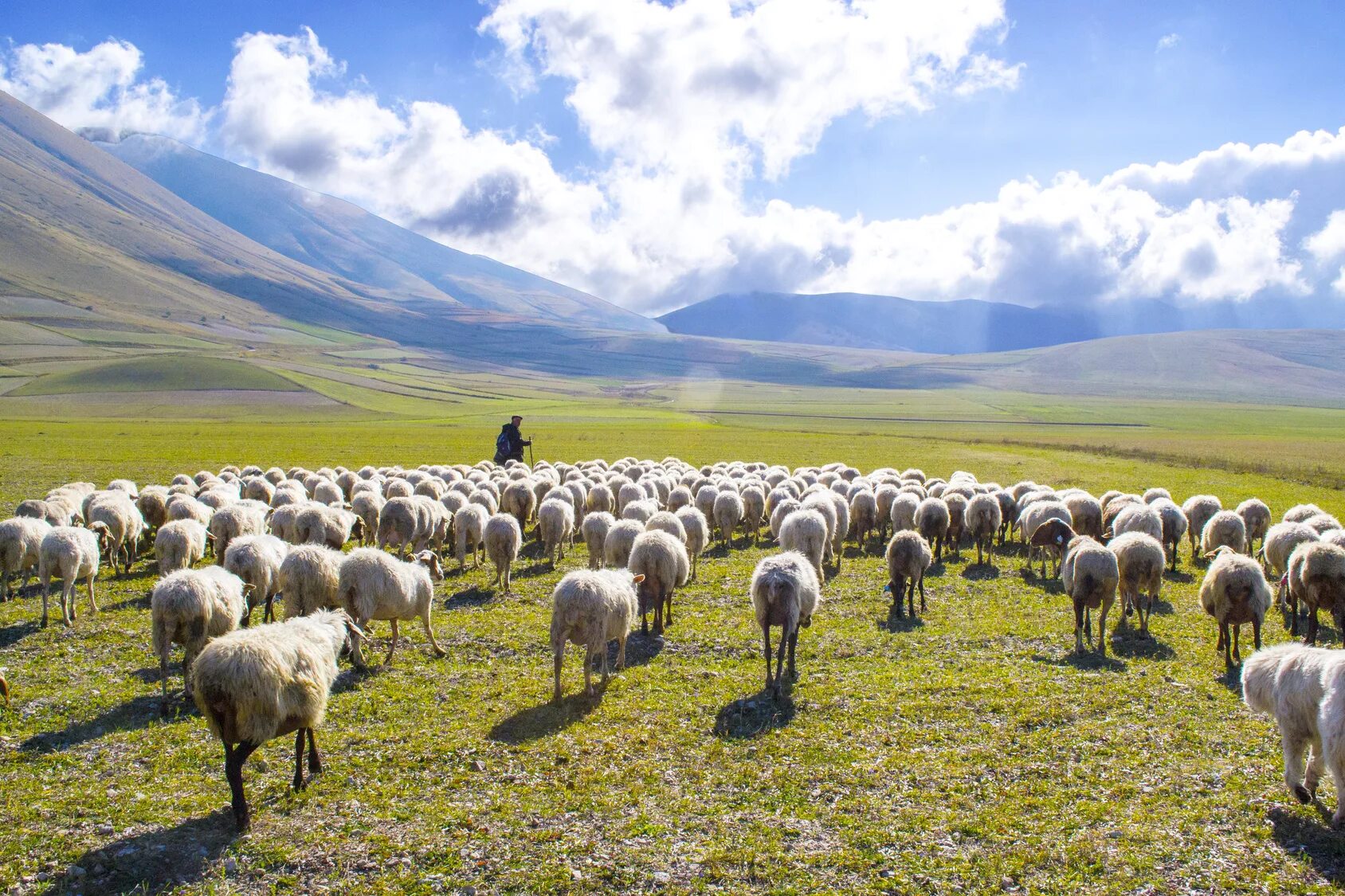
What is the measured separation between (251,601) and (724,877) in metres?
11.3

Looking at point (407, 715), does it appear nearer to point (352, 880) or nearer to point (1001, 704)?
point (352, 880)

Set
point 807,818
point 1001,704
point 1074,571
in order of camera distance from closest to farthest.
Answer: point 807,818 < point 1001,704 < point 1074,571

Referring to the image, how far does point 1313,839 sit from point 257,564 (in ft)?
51.9

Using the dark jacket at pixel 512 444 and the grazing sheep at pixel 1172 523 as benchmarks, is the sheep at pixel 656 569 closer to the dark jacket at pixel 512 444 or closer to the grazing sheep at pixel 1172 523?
the grazing sheep at pixel 1172 523

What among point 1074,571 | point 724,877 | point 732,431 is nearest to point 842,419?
point 732,431

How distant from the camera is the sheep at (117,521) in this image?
1869cm

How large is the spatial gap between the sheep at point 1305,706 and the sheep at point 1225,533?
11735 millimetres

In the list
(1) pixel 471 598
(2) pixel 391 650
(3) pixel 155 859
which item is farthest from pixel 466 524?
(3) pixel 155 859

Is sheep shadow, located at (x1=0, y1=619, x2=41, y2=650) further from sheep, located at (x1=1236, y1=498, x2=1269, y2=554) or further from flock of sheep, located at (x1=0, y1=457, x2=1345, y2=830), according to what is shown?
sheep, located at (x1=1236, y1=498, x2=1269, y2=554)

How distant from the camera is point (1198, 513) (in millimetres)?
22422

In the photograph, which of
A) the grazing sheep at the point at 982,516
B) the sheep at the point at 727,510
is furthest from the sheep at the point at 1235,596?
the sheep at the point at 727,510

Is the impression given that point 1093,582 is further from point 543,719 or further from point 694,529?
point 543,719

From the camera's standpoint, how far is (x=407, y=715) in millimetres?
11000

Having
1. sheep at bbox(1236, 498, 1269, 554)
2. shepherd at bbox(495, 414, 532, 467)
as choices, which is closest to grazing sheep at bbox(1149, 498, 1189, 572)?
sheep at bbox(1236, 498, 1269, 554)
